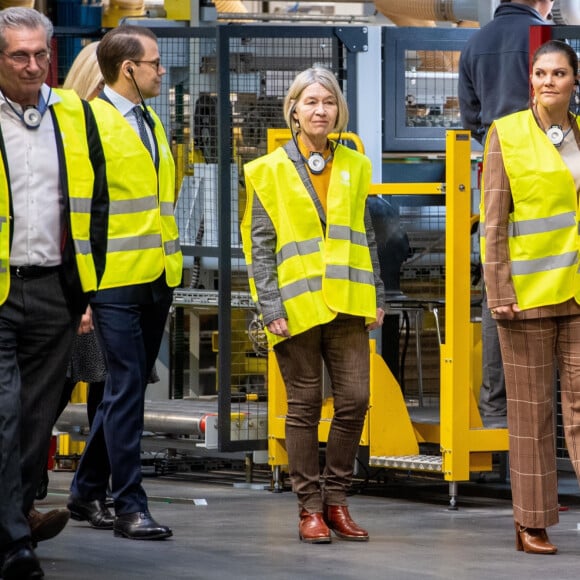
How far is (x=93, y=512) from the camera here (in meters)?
6.46

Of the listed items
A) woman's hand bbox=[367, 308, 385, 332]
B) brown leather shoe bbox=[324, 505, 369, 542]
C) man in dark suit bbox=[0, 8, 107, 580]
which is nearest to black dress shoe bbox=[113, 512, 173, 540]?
brown leather shoe bbox=[324, 505, 369, 542]

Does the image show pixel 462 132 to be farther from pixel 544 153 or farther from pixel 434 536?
pixel 434 536

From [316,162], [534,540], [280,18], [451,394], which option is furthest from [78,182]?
[280,18]

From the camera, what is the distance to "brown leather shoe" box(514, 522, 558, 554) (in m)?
5.87

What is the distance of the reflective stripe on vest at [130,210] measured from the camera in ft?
19.7

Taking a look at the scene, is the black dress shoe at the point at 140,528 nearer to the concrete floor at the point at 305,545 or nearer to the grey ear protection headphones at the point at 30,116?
the concrete floor at the point at 305,545

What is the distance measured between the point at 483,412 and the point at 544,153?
2139 millimetres

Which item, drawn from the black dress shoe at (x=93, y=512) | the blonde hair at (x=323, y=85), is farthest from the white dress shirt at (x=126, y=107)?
the black dress shoe at (x=93, y=512)

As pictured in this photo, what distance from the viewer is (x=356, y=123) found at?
25.8ft

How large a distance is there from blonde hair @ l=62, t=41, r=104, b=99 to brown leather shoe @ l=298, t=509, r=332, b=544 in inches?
86.7

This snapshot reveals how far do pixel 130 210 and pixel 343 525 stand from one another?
150 cm

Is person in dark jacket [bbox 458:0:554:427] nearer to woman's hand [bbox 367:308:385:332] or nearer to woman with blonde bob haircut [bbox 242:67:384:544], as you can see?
woman's hand [bbox 367:308:385:332]

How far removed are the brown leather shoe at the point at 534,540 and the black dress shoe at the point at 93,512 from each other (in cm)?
167

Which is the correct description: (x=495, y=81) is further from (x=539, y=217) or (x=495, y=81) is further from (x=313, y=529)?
(x=313, y=529)
